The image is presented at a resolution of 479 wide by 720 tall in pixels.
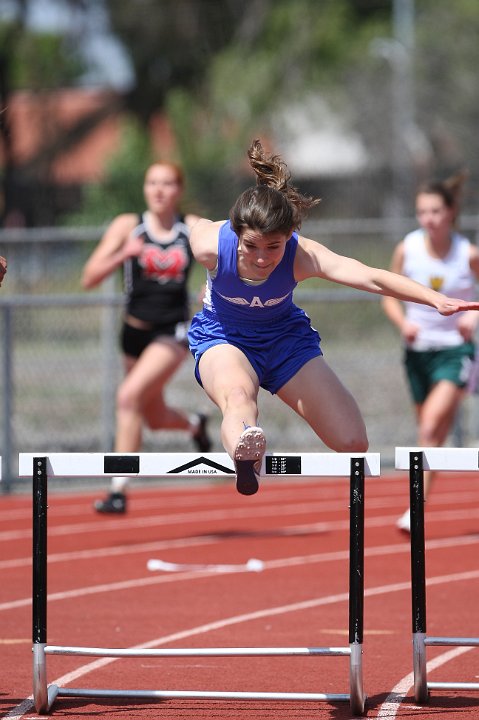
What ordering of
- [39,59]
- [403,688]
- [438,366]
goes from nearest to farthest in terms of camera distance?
[403,688], [438,366], [39,59]

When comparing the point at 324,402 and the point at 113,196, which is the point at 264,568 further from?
the point at 113,196

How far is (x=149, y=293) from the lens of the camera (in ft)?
31.3

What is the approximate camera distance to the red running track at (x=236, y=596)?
529 cm

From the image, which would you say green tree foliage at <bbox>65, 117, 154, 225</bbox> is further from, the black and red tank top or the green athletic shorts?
the green athletic shorts

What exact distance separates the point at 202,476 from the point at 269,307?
3.71 feet

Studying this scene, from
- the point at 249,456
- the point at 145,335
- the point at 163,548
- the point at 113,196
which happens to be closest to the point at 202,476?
the point at 249,456

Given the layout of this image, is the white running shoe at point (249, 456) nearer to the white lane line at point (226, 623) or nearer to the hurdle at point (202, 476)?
the hurdle at point (202, 476)

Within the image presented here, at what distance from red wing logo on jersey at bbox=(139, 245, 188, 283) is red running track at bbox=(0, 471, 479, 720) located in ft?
6.20

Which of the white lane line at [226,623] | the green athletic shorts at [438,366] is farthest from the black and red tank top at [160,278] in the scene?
the white lane line at [226,623]

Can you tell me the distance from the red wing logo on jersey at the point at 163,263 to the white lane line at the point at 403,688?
4.17 meters

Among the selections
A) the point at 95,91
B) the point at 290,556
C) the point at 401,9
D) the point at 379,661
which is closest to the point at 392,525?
the point at 290,556

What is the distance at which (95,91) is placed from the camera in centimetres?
4453

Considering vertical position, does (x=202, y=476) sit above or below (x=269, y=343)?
below

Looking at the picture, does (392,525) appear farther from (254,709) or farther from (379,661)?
(254,709)
